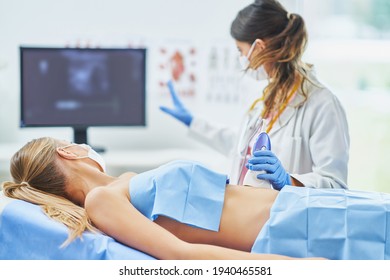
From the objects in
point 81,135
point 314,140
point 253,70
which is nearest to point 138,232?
point 314,140

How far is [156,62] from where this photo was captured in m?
3.32

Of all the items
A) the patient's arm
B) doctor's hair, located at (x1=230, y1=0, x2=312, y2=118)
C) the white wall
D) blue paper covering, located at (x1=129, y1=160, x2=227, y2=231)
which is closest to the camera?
the patient's arm

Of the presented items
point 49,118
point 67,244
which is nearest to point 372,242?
point 67,244

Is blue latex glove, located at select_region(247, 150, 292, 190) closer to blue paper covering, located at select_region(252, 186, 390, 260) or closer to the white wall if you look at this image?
blue paper covering, located at select_region(252, 186, 390, 260)

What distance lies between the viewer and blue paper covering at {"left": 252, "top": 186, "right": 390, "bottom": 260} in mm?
1609

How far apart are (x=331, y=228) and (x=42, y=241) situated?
783 millimetres

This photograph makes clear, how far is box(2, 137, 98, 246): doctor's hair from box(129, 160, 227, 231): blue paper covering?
199 mm

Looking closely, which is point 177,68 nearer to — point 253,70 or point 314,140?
point 253,70

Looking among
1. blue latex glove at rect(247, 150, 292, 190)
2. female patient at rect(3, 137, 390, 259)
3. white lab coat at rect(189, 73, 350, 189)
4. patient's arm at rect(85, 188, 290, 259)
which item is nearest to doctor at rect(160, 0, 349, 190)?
white lab coat at rect(189, 73, 350, 189)

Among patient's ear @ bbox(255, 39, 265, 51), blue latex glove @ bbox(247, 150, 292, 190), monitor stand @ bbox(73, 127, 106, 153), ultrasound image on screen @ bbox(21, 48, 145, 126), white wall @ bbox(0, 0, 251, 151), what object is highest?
white wall @ bbox(0, 0, 251, 151)

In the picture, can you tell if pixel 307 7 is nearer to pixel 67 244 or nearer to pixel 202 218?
pixel 202 218

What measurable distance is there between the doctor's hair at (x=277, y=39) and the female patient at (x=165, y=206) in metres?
0.56
